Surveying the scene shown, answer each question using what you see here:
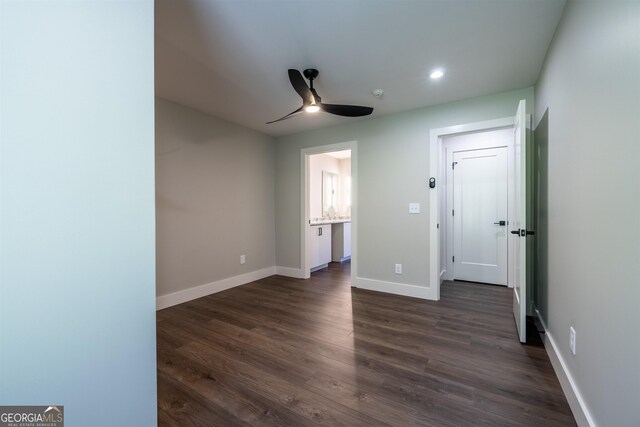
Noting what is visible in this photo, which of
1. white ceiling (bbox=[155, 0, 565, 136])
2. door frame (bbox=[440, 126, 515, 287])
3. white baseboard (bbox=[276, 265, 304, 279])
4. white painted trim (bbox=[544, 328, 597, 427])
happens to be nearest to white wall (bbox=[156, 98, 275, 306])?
white baseboard (bbox=[276, 265, 304, 279])

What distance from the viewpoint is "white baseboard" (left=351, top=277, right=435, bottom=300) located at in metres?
3.29

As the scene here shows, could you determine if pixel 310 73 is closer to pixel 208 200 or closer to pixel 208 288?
pixel 208 200

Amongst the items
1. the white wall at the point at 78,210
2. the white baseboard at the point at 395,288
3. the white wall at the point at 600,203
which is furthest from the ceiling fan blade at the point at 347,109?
the white baseboard at the point at 395,288

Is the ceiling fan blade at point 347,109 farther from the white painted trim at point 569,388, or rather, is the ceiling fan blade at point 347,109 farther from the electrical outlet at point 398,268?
the white painted trim at point 569,388

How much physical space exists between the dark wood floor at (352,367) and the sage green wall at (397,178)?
588 millimetres

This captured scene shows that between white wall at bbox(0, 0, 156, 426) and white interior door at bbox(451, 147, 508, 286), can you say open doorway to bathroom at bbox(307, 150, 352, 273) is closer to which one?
white interior door at bbox(451, 147, 508, 286)

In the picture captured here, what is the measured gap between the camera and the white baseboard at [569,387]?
129 centimetres

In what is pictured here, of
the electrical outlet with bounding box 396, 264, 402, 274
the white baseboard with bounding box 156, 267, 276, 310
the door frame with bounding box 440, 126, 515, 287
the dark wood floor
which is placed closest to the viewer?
the dark wood floor

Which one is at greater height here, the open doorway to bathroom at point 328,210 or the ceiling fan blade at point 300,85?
the ceiling fan blade at point 300,85

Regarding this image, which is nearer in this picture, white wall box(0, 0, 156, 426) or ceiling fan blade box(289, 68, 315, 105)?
white wall box(0, 0, 156, 426)

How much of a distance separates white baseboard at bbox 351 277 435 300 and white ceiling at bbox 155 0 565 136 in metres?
2.24

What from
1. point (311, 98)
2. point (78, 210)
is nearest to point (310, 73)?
point (311, 98)

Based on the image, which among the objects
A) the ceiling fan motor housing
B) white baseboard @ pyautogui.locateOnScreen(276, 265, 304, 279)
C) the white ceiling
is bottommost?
white baseboard @ pyautogui.locateOnScreen(276, 265, 304, 279)

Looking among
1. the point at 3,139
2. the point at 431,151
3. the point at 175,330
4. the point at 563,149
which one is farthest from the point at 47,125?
the point at 431,151
